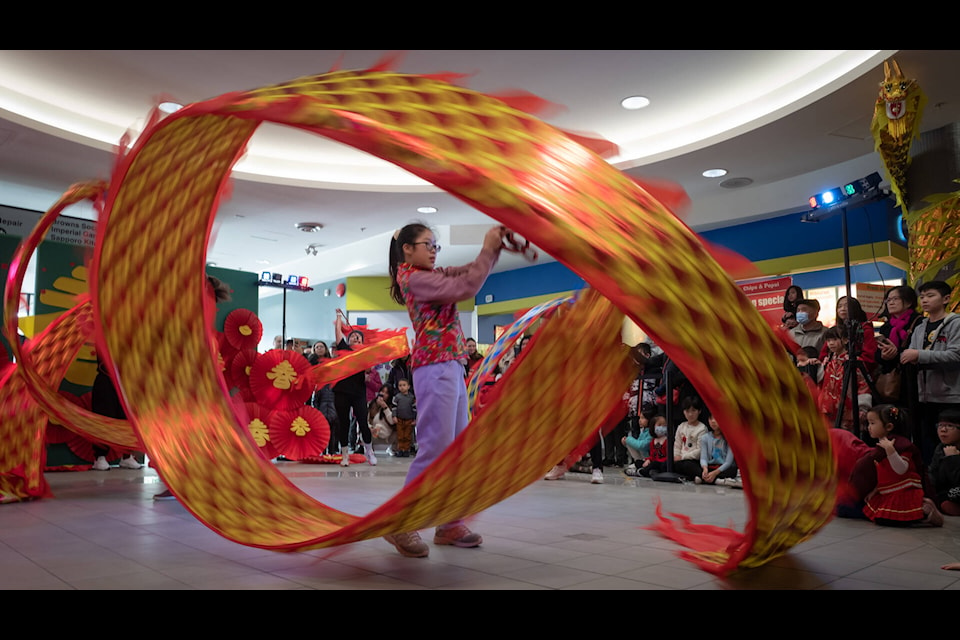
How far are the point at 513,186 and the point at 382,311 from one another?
45.7ft

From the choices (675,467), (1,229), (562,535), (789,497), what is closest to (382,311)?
(1,229)

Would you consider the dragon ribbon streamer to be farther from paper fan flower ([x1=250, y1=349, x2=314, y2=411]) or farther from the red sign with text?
the red sign with text

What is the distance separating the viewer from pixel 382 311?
15.5 metres

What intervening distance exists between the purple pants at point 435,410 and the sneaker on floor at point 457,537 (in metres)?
0.35

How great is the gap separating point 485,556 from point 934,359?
308cm

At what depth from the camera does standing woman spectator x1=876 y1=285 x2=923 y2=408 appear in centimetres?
446

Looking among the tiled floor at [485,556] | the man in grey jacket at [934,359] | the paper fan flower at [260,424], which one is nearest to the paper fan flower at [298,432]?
the paper fan flower at [260,424]

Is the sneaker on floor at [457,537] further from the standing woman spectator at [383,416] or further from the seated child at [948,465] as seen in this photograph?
the standing woman spectator at [383,416]

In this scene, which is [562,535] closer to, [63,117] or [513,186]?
[513,186]

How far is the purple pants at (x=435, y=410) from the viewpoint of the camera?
9.21 feet

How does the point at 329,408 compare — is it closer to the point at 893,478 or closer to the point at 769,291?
the point at 893,478

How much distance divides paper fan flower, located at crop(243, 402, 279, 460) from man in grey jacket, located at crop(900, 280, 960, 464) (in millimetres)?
4800

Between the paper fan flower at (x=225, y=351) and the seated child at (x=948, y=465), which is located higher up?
the paper fan flower at (x=225, y=351)

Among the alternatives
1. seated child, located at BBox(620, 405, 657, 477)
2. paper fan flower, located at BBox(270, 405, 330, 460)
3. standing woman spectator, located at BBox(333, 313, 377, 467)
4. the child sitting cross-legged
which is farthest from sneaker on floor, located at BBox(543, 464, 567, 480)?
standing woman spectator, located at BBox(333, 313, 377, 467)
